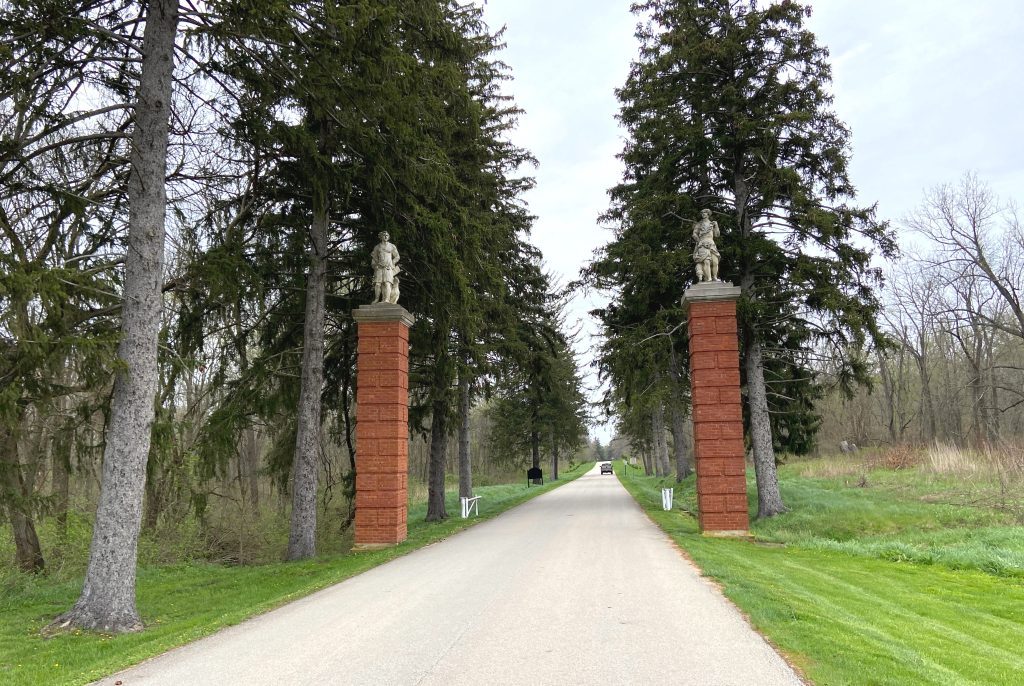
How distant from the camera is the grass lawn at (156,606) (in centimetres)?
605

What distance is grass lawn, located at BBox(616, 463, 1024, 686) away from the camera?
4.99m

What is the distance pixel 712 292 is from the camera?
14.4 m

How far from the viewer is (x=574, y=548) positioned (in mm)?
11562

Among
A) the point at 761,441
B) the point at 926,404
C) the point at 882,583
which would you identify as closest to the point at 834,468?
the point at 761,441

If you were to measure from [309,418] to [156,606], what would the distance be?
474 cm

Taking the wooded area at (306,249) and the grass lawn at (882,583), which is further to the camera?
the wooded area at (306,249)

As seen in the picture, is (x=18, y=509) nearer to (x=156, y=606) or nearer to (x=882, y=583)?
(x=156, y=606)

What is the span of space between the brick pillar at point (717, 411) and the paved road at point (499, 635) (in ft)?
13.7

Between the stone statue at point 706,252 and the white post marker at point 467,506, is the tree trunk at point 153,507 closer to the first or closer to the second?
the white post marker at point 467,506

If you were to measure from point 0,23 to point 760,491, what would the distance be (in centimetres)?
1693

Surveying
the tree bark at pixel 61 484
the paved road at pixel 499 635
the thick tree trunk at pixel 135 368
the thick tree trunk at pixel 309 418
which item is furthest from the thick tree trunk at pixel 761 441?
the tree bark at pixel 61 484

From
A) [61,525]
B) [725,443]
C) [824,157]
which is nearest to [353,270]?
[61,525]

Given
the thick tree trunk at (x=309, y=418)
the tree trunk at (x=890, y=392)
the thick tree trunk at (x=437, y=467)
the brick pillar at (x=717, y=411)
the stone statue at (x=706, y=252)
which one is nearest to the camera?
the thick tree trunk at (x=309, y=418)

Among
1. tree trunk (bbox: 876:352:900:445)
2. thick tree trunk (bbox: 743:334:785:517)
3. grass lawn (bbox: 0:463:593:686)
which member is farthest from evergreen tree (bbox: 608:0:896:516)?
tree trunk (bbox: 876:352:900:445)
